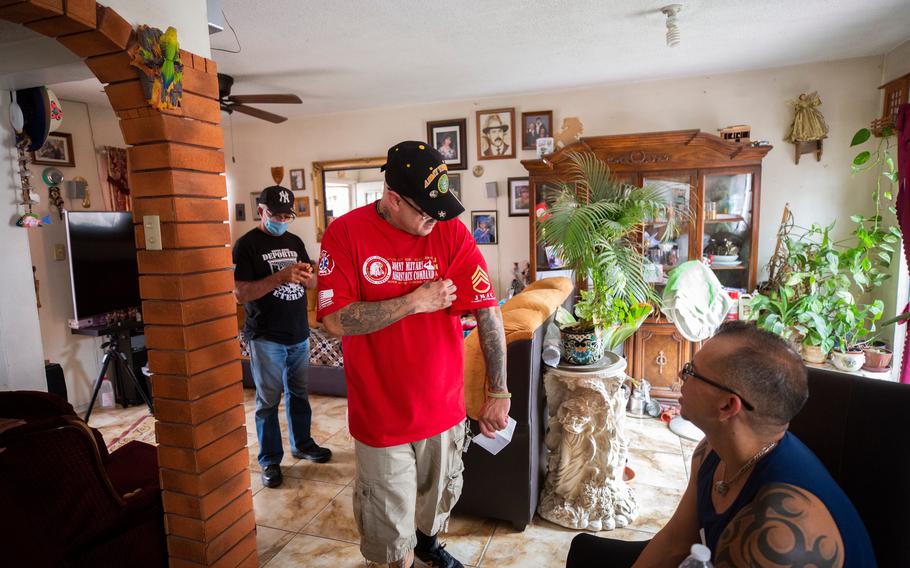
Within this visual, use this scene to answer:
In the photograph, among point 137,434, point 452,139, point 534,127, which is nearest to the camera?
point 137,434

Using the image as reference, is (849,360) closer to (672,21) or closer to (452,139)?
(672,21)

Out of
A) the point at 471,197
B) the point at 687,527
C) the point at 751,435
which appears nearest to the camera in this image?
the point at 751,435

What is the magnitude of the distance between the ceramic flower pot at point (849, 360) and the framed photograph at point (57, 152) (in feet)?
20.0

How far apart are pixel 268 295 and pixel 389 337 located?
4.39 feet

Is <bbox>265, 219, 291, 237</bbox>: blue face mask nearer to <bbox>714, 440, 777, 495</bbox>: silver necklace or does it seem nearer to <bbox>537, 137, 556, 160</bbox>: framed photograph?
<bbox>714, 440, 777, 495</bbox>: silver necklace

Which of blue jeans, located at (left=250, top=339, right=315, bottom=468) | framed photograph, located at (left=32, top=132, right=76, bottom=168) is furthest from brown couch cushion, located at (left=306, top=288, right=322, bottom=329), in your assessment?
framed photograph, located at (left=32, top=132, right=76, bottom=168)

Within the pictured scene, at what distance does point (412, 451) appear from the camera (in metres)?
1.65

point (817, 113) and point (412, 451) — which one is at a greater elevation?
point (817, 113)

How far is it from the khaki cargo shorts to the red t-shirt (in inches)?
2.1

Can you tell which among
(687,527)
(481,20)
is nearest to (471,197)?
(481,20)

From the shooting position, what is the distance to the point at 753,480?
960 millimetres

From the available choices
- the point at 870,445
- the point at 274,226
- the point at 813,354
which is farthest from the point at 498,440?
the point at 813,354

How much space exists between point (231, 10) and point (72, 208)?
2831 mm

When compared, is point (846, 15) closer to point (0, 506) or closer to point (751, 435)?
point (751, 435)
